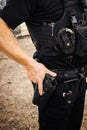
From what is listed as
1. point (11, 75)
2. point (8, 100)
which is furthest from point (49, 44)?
point (11, 75)

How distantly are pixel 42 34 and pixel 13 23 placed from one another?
0.76 feet

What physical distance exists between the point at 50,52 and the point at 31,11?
0.33m

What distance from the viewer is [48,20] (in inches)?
67.6

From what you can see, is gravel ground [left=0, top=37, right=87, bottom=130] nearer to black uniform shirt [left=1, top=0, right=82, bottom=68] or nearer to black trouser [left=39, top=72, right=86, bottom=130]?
black trouser [left=39, top=72, right=86, bottom=130]

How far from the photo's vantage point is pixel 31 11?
1.63 metres

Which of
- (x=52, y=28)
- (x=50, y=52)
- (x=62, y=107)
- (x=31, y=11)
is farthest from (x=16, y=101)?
(x=31, y=11)

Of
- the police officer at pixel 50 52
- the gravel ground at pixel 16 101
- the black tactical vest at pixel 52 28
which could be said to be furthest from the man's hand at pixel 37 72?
the gravel ground at pixel 16 101

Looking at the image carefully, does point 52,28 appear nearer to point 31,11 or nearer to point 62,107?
point 31,11

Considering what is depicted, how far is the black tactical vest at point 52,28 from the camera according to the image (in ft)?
5.63

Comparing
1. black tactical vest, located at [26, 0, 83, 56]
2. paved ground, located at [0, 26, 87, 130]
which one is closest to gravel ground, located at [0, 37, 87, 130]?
paved ground, located at [0, 26, 87, 130]

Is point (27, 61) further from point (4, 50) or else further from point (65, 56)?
point (65, 56)

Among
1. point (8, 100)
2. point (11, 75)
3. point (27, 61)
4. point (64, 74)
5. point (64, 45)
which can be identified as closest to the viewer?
point (27, 61)

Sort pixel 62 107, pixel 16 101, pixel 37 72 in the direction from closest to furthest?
1. pixel 37 72
2. pixel 62 107
3. pixel 16 101

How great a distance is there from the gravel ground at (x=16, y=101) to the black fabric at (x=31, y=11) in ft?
5.84
